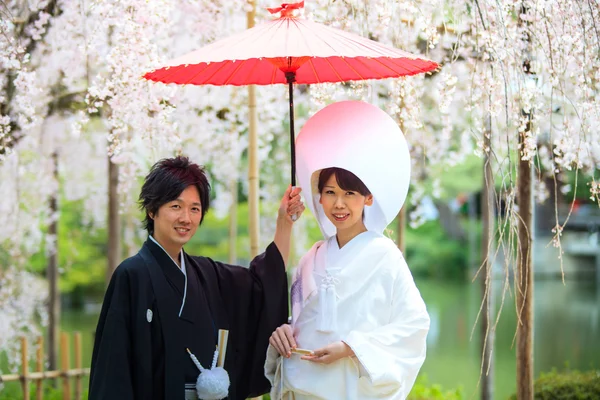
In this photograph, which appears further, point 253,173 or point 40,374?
point 40,374

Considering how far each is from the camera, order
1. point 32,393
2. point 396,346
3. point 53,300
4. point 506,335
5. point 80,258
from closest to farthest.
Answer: point 396,346 < point 32,393 < point 53,300 < point 506,335 < point 80,258

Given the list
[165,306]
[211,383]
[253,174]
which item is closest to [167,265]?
[165,306]

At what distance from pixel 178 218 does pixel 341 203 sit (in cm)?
64

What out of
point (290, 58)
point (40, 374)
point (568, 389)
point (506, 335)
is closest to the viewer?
point (290, 58)

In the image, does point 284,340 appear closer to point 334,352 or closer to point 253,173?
point 334,352

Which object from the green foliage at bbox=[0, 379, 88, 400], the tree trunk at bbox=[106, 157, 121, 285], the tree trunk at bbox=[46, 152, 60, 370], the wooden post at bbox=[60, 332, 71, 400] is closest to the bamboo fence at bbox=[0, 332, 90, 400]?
the wooden post at bbox=[60, 332, 71, 400]

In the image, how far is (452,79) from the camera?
352 cm

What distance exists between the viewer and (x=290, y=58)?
3.08 meters

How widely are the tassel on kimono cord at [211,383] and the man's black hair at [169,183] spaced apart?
59 cm

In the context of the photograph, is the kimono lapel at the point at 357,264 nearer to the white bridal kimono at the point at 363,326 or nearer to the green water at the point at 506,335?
the white bridal kimono at the point at 363,326

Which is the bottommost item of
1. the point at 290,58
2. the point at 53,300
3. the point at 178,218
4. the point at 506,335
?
the point at 506,335

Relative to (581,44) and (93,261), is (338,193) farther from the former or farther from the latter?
(93,261)

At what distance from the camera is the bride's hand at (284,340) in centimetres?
289

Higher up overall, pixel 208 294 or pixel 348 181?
pixel 348 181
